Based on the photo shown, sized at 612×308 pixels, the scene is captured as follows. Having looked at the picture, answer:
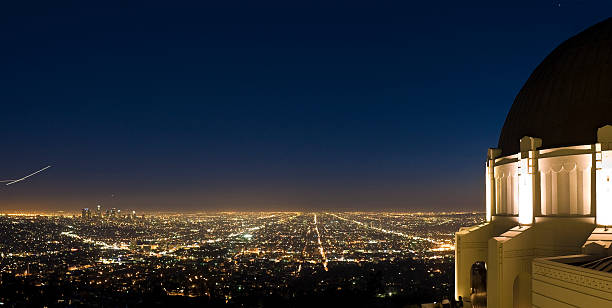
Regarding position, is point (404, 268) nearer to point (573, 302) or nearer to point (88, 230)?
point (573, 302)

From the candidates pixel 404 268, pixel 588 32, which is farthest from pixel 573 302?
pixel 404 268

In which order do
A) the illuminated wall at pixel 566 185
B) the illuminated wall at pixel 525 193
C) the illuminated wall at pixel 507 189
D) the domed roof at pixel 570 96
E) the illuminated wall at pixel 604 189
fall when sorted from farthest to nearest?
1. the illuminated wall at pixel 507 189
2. the illuminated wall at pixel 525 193
3. the domed roof at pixel 570 96
4. the illuminated wall at pixel 566 185
5. the illuminated wall at pixel 604 189

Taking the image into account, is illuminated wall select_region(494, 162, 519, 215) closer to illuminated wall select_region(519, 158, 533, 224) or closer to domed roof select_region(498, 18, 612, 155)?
domed roof select_region(498, 18, 612, 155)

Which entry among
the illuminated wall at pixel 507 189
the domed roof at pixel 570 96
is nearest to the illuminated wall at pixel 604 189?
the domed roof at pixel 570 96

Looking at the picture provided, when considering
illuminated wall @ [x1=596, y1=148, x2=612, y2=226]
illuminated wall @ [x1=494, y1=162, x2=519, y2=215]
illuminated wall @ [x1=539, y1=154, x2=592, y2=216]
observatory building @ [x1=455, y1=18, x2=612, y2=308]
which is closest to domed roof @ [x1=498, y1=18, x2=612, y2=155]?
observatory building @ [x1=455, y1=18, x2=612, y2=308]

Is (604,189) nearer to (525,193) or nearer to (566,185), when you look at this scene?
(566,185)

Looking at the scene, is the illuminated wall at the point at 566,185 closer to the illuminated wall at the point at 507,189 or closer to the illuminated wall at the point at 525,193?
the illuminated wall at the point at 525,193

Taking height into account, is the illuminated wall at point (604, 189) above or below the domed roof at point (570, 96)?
below
